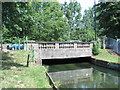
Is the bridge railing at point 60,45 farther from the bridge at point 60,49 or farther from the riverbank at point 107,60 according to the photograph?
the riverbank at point 107,60

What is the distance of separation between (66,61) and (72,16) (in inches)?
809

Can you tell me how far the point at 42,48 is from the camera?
37.4 feet

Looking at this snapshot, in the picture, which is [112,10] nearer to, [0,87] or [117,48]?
[117,48]

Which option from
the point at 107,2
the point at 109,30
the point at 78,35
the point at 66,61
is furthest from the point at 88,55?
the point at 78,35

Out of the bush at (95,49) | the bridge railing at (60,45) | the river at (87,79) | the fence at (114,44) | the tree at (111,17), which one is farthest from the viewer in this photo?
the tree at (111,17)

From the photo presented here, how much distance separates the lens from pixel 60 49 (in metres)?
11.8

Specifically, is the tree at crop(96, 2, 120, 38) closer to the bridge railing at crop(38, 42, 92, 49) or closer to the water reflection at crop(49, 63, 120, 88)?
the bridge railing at crop(38, 42, 92, 49)

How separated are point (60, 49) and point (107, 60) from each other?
4.12 meters

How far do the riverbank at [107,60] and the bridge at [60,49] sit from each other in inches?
46.7

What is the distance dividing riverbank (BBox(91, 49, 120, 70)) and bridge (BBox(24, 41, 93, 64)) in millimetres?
1185

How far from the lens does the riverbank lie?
9.42 meters

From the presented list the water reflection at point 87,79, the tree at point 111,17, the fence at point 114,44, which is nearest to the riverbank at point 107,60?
the water reflection at point 87,79

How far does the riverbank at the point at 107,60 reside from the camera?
30.9 ft

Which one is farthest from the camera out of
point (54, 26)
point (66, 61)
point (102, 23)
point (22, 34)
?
point (54, 26)
